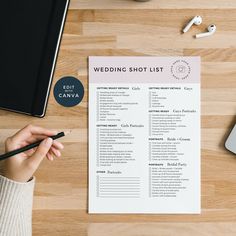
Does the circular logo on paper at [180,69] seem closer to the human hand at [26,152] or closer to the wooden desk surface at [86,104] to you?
the wooden desk surface at [86,104]

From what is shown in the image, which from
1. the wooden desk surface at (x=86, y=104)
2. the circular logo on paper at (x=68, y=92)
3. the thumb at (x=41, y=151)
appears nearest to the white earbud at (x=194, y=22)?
the wooden desk surface at (x=86, y=104)

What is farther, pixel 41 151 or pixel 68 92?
pixel 68 92

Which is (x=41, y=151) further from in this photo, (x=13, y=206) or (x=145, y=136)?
(x=145, y=136)

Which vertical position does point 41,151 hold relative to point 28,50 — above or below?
below

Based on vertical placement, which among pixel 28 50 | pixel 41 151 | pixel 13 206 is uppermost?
pixel 28 50

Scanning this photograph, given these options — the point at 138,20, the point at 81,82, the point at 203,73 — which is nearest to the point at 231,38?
the point at 203,73

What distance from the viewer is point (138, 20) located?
41.1 inches

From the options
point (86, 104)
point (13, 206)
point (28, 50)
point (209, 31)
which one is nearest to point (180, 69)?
point (209, 31)

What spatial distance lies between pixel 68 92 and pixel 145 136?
190 mm

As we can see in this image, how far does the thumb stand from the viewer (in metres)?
0.94

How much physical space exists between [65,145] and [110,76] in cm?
18

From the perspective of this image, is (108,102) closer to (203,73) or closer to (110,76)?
(110,76)

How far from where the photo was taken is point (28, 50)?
103 cm

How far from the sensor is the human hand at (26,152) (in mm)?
948
